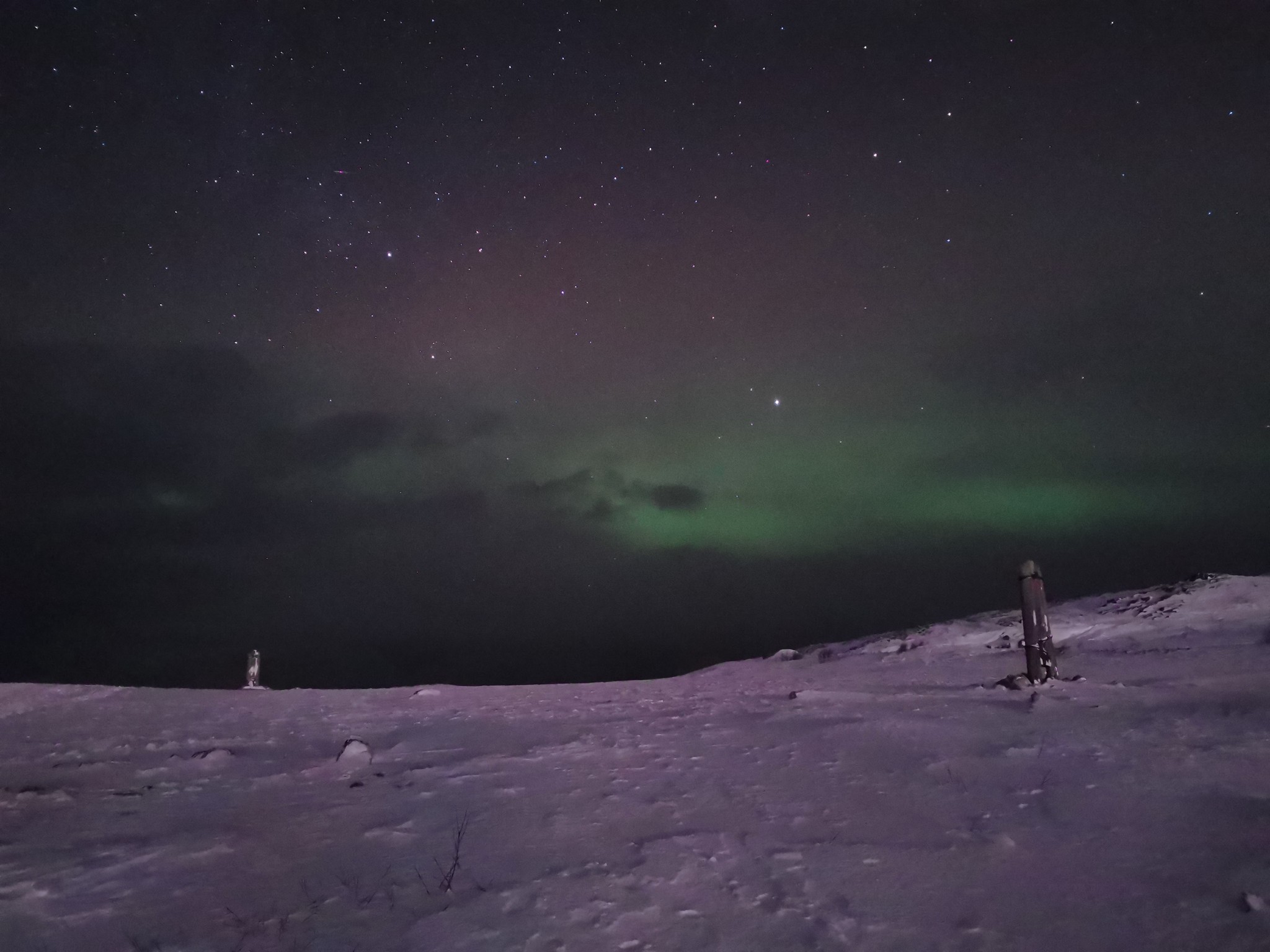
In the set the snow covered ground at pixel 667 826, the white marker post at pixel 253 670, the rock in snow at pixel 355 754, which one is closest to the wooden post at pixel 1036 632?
the snow covered ground at pixel 667 826

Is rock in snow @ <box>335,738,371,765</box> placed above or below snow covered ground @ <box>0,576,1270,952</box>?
above

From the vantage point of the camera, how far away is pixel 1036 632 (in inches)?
271

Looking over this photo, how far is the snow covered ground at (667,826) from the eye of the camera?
8.52 ft

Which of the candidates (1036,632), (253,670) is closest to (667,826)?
(1036,632)

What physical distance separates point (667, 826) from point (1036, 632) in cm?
491

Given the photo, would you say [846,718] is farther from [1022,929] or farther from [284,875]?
[284,875]

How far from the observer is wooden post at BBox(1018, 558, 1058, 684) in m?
6.83

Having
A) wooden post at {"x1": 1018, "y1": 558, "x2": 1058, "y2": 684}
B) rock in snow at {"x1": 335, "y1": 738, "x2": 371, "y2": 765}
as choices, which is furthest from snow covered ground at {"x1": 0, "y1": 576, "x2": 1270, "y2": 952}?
wooden post at {"x1": 1018, "y1": 558, "x2": 1058, "y2": 684}

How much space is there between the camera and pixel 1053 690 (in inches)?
248

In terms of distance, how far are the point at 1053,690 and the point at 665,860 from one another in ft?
15.4

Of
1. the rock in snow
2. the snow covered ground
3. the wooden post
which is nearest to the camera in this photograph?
the snow covered ground

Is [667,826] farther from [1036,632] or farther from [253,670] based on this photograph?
[253,670]

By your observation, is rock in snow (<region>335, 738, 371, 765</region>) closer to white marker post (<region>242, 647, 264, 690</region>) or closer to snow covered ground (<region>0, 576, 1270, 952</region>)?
snow covered ground (<region>0, 576, 1270, 952</region>)

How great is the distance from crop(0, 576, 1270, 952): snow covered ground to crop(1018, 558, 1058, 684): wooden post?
469 mm
